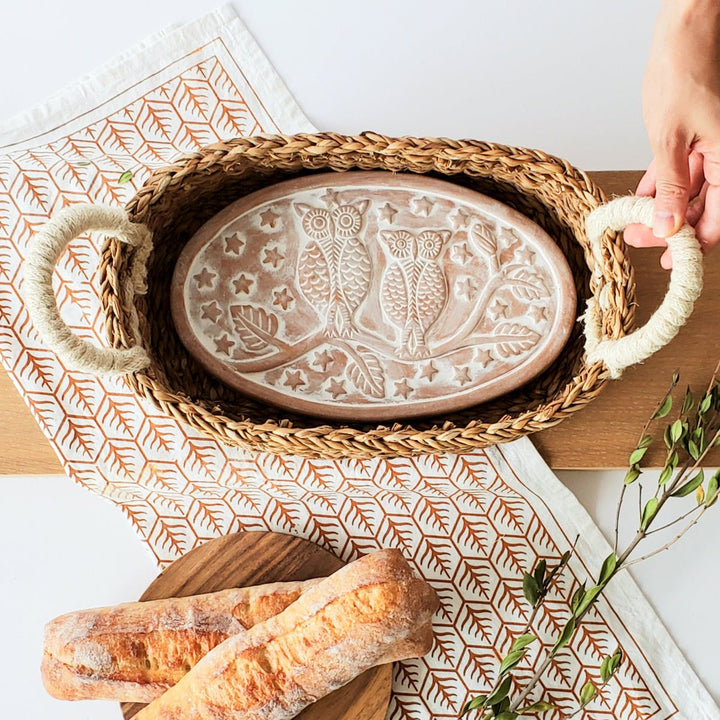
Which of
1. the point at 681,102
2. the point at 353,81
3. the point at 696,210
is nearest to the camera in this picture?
the point at 681,102

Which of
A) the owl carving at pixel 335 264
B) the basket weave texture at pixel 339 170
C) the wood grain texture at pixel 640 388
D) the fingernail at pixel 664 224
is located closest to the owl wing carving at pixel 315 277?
the owl carving at pixel 335 264

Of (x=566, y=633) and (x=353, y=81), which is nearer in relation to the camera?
(x=566, y=633)

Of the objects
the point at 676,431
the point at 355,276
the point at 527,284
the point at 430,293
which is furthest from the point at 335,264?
the point at 676,431

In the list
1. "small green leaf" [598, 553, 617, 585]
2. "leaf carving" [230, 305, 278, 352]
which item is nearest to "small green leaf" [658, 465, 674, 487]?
"small green leaf" [598, 553, 617, 585]

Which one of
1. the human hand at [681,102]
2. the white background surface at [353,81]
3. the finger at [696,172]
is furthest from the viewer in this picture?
the white background surface at [353,81]

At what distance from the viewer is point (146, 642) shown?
1.01 meters

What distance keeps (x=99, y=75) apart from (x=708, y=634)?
1214 mm

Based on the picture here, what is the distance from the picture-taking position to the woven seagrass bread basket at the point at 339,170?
37.1 inches

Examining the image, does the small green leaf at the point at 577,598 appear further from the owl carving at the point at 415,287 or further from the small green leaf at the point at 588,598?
the owl carving at the point at 415,287

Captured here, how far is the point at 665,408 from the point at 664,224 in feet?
0.89

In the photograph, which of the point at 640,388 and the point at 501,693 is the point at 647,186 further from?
the point at 501,693

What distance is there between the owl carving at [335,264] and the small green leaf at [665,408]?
418mm

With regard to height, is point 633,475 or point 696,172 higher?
point 696,172

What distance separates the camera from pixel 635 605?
3.60 ft
